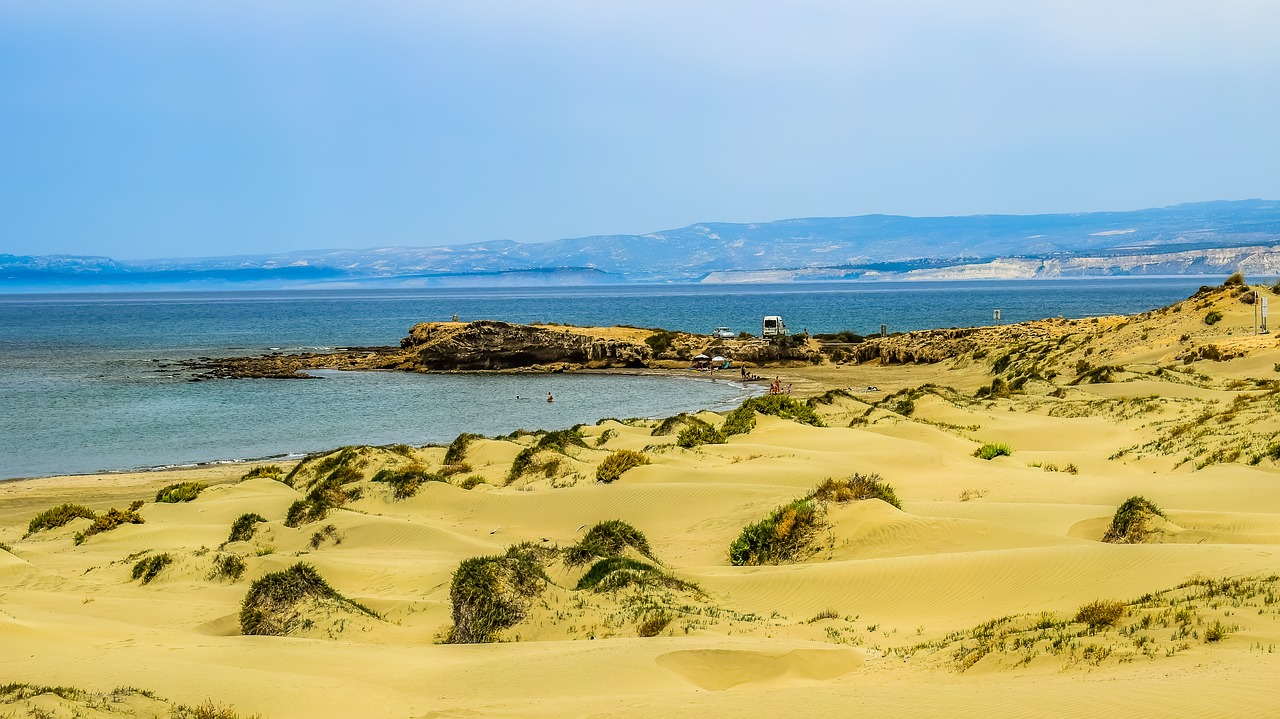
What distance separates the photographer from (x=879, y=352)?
59.1m

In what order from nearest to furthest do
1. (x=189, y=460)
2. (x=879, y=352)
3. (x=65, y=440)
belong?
(x=189, y=460) → (x=65, y=440) → (x=879, y=352)

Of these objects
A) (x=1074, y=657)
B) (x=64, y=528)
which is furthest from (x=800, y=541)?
(x=64, y=528)

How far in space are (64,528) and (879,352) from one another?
1830 inches

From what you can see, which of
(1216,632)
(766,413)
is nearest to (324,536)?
(1216,632)

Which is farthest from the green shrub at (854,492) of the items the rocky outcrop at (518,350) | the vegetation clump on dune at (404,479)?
the rocky outcrop at (518,350)

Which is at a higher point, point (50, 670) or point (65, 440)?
point (50, 670)

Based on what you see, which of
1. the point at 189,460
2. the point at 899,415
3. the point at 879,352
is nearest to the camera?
the point at 899,415

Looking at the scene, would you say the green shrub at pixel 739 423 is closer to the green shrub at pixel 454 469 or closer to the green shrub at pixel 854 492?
the green shrub at pixel 454 469

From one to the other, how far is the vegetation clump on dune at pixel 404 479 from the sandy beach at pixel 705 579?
8cm

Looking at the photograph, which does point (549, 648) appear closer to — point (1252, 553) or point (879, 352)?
point (1252, 553)

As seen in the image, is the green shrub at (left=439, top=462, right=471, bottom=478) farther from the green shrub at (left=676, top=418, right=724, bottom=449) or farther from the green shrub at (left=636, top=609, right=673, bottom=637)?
the green shrub at (left=636, top=609, right=673, bottom=637)

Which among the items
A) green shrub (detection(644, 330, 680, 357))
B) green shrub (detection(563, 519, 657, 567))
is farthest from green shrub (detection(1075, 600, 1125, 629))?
green shrub (detection(644, 330, 680, 357))

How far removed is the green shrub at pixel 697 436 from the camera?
24.8m

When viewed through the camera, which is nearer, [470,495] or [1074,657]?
[1074,657]
